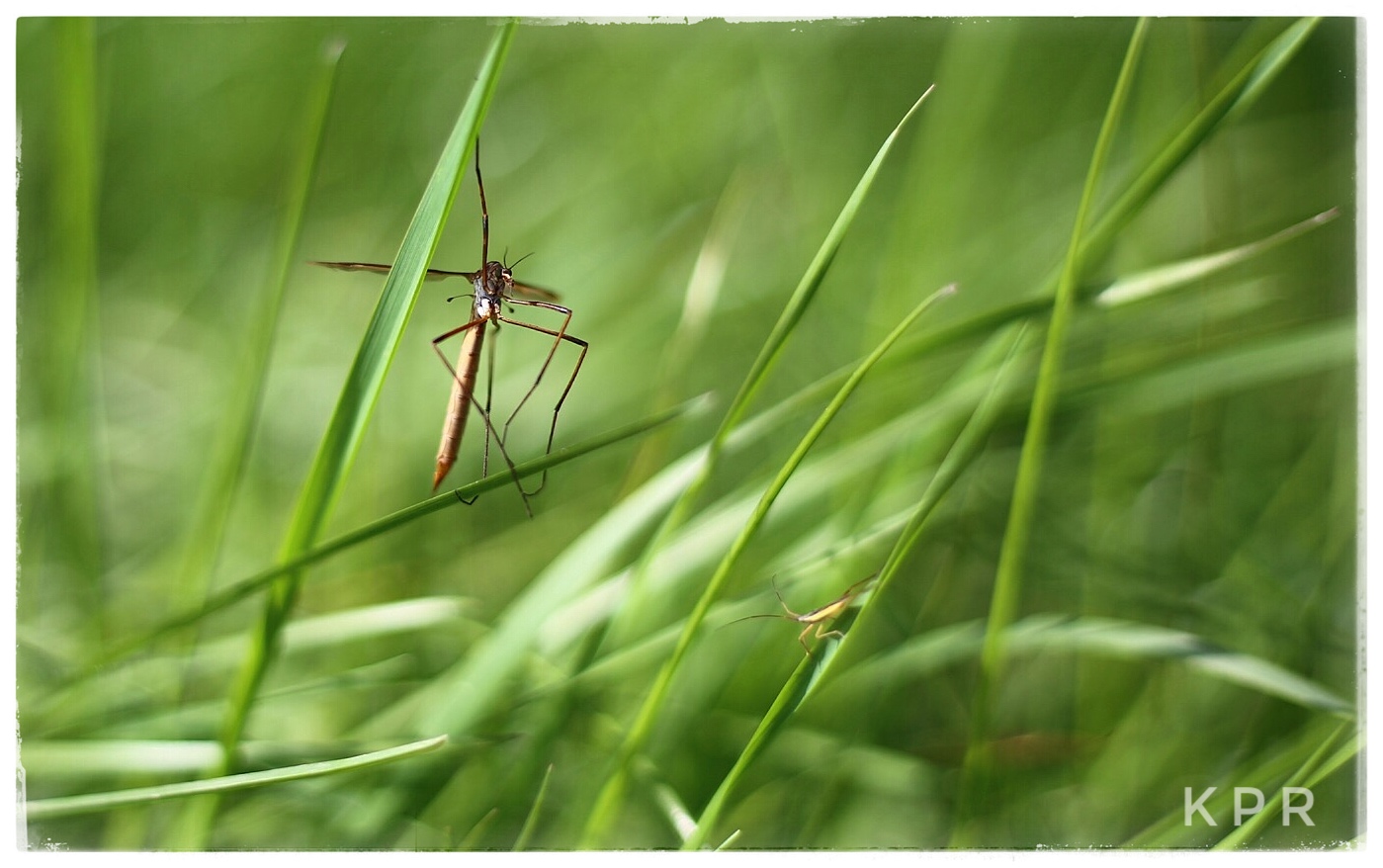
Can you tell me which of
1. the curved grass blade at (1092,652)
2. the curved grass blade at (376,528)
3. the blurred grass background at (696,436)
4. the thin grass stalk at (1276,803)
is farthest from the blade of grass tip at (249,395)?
the thin grass stalk at (1276,803)

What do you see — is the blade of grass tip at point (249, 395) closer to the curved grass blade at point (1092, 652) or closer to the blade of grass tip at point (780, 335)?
the blade of grass tip at point (780, 335)

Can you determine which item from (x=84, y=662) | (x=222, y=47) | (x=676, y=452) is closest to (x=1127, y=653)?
(x=676, y=452)

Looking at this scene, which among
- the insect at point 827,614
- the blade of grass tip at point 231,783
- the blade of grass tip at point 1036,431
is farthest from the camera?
the insect at point 827,614

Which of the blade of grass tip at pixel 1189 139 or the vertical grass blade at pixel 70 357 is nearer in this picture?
the blade of grass tip at pixel 1189 139

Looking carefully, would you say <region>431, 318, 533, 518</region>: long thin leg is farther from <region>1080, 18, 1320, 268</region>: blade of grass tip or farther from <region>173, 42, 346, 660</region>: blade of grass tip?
<region>1080, 18, 1320, 268</region>: blade of grass tip

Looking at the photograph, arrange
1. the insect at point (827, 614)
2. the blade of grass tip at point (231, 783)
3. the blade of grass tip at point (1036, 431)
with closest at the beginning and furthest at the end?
the blade of grass tip at point (231, 783), the blade of grass tip at point (1036, 431), the insect at point (827, 614)
